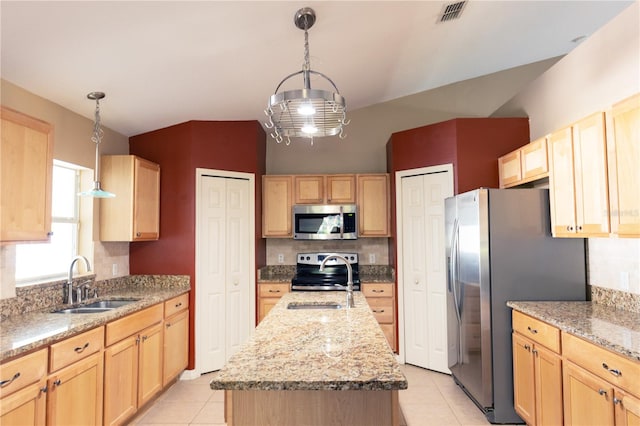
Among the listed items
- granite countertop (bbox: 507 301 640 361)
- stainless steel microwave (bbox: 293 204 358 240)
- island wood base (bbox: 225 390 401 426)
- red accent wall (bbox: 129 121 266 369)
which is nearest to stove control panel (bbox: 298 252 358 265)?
stainless steel microwave (bbox: 293 204 358 240)

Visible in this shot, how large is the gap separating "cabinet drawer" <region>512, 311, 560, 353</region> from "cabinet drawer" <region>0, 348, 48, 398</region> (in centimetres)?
284

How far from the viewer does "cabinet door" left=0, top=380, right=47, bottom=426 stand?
5.31 ft

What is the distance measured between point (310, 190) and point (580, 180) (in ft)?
8.96

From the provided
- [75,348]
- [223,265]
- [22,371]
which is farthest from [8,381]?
[223,265]

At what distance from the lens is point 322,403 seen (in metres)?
1.42

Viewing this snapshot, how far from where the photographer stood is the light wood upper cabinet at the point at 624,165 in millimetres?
1865

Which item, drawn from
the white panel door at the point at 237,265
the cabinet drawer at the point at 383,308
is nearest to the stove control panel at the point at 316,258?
the cabinet drawer at the point at 383,308

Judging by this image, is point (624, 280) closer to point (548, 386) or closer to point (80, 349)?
point (548, 386)

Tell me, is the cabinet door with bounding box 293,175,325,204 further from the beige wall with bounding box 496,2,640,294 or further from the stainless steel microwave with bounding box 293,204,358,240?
the beige wall with bounding box 496,2,640,294

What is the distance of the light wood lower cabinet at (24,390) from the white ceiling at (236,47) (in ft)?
5.66

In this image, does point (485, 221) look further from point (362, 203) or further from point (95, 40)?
point (95, 40)

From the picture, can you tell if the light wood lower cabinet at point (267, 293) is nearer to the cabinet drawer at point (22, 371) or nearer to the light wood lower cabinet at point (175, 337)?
the light wood lower cabinet at point (175, 337)

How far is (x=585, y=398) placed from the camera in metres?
1.90

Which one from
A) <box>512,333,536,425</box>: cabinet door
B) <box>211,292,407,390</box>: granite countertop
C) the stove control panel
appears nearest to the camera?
<box>211,292,407,390</box>: granite countertop
